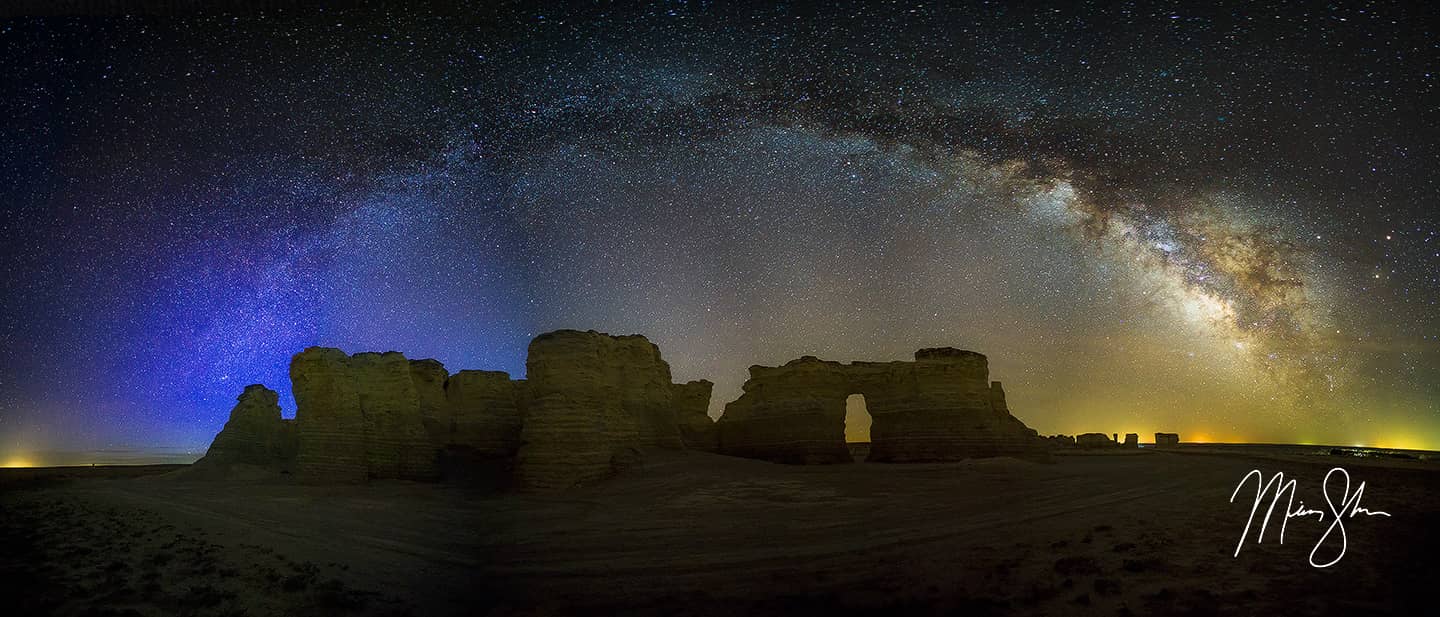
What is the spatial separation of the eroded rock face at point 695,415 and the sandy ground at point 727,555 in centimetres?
1924

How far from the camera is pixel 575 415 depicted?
77.9 ft

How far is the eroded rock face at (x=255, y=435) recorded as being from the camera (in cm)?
3450

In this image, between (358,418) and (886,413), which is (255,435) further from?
(886,413)

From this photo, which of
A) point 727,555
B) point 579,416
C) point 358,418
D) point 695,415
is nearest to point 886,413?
point 695,415

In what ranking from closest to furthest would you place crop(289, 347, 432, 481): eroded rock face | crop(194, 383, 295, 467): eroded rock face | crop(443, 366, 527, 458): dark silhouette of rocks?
1. crop(289, 347, 432, 481): eroded rock face
2. crop(443, 366, 527, 458): dark silhouette of rocks
3. crop(194, 383, 295, 467): eroded rock face

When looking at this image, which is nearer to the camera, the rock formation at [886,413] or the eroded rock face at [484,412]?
the eroded rock face at [484,412]

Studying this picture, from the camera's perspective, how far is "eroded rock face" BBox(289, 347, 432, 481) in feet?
91.0

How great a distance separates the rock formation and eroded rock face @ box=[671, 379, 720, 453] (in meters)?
1.77

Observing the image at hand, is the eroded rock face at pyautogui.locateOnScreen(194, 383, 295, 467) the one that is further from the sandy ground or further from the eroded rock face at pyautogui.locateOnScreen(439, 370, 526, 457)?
the sandy ground

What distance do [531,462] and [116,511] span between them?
10972 millimetres

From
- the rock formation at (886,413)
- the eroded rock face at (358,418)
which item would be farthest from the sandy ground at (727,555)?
the rock formation at (886,413)

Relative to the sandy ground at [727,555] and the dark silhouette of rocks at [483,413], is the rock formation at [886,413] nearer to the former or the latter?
the dark silhouette of rocks at [483,413]

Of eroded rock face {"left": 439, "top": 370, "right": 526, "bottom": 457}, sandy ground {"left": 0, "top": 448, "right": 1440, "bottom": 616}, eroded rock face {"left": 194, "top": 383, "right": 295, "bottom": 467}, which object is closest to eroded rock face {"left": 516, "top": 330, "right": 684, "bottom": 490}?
sandy ground {"left": 0, "top": 448, "right": 1440, "bottom": 616}

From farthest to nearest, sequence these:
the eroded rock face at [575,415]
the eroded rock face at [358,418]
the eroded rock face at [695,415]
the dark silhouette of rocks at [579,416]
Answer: the eroded rock face at [695,415] → the eroded rock face at [358,418] → the dark silhouette of rocks at [579,416] → the eroded rock face at [575,415]
